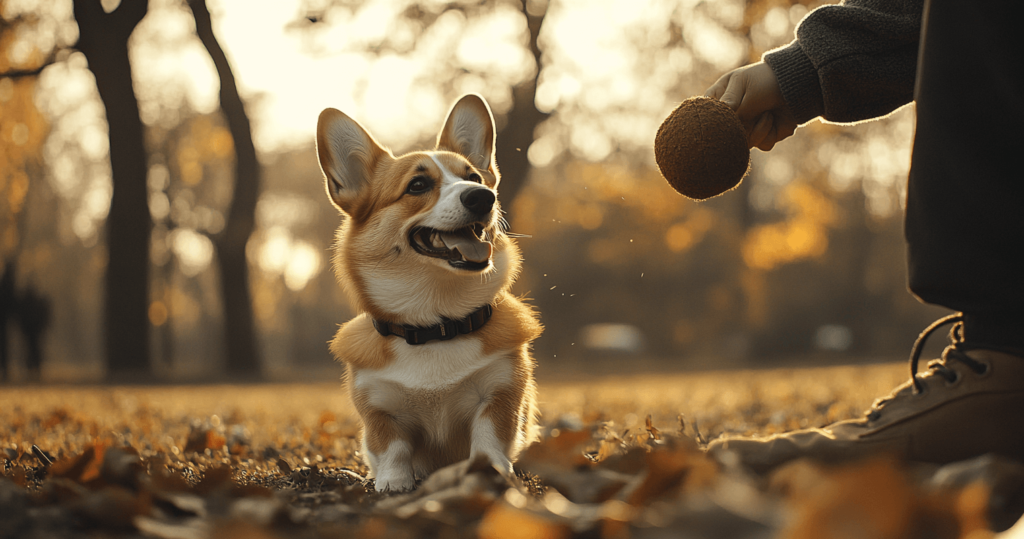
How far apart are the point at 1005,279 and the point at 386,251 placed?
184 centimetres

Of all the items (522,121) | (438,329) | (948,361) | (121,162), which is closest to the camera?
(948,361)

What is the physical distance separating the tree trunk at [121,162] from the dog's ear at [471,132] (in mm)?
8649

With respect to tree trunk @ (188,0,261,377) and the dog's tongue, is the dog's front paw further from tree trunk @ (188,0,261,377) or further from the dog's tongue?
tree trunk @ (188,0,261,377)

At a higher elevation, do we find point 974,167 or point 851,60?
point 851,60

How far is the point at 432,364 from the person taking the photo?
2.21 meters

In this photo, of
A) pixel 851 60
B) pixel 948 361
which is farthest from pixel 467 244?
pixel 948 361

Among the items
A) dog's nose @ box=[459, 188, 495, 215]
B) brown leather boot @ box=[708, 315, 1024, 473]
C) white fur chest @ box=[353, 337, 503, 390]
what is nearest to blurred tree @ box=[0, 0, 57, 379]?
dog's nose @ box=[459, 188, 495, 215]

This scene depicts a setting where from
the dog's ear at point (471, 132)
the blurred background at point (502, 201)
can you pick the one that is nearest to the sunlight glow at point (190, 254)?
the blurred background at point (502, 201)

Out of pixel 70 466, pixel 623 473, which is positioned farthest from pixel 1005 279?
pixel 70 466

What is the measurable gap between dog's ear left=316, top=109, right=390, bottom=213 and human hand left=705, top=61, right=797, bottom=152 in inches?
50.4

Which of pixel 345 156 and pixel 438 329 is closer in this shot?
pixel 438 329

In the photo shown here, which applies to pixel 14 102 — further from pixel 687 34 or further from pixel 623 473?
pixel 623 473

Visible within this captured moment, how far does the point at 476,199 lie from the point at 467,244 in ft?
0.53

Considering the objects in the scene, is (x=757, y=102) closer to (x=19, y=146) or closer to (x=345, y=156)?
(x=345, y=156)
